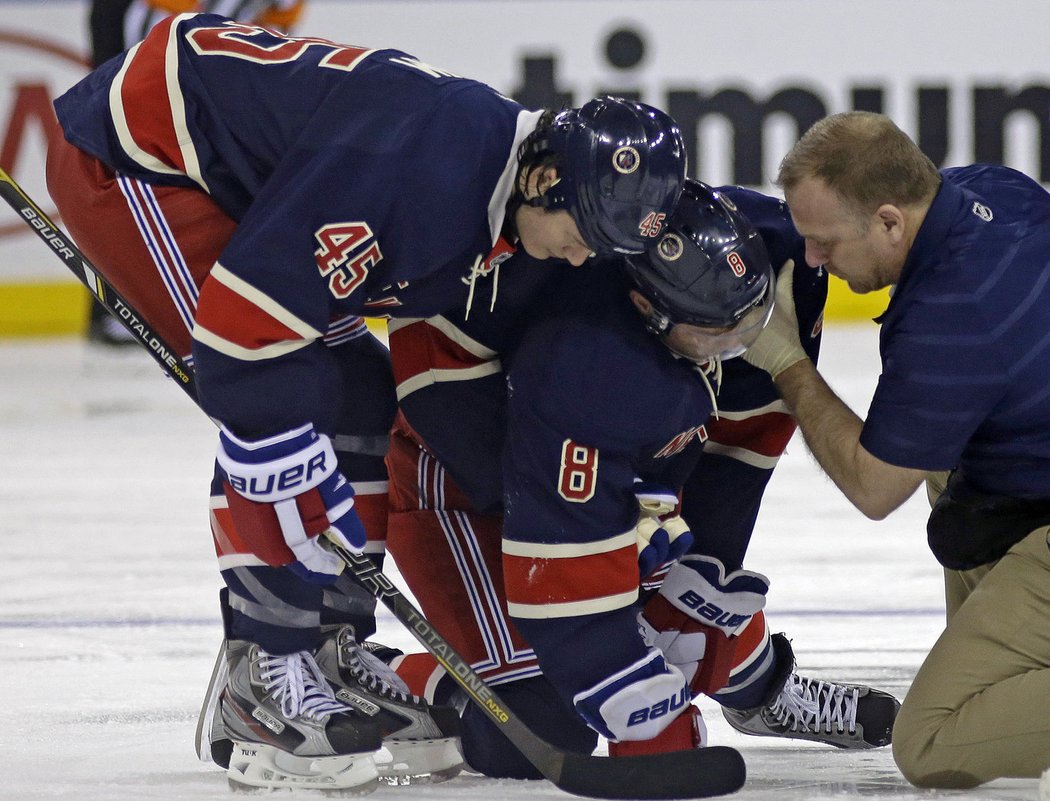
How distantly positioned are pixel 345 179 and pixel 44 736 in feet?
2.92

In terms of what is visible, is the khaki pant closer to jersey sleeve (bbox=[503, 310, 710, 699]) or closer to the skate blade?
jersey sleeve (bbox=[503, 310, 710, 699])

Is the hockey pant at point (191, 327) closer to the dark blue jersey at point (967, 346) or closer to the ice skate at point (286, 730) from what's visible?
the ice skate at point (286, 730)

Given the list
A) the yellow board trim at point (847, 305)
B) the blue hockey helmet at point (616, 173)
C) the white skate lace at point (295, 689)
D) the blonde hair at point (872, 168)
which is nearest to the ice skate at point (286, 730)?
the white skate lace at point (295, 689)

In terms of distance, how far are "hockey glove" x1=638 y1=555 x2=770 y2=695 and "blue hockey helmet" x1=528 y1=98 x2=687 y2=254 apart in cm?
48

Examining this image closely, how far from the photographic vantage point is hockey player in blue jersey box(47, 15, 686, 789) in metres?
1.79

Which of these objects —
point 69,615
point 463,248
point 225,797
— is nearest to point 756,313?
point 463,248

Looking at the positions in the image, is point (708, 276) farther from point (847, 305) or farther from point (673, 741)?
point (847, 305)

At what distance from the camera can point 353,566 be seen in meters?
1.98

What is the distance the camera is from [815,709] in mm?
2193

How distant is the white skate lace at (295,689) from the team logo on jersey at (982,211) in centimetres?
102

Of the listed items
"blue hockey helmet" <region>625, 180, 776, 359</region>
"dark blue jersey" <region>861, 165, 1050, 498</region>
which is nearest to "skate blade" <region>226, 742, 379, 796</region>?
"blue hockey helmet" <region>625, 180, 776, 359</region>

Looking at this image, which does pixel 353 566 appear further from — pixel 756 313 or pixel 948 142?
pixel 948 142

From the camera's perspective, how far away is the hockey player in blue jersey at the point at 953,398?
192cm

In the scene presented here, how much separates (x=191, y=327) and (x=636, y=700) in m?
0.74
